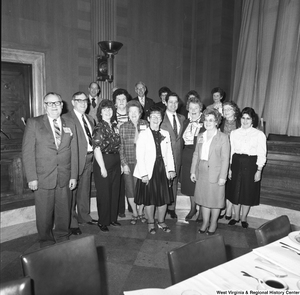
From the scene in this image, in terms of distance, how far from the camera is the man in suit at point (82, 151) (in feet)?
11.8

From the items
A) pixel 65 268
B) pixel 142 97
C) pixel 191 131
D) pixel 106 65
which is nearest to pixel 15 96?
pixel 106 65

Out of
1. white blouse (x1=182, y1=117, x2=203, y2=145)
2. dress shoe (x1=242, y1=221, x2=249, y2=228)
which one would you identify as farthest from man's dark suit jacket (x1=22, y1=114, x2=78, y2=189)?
dress shoe (x1=242, y1=221, x2=249, y2=228)

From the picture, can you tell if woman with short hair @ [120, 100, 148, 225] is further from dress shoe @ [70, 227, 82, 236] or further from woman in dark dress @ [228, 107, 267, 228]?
woman in dark dress @ [228, 107, 267, 228]

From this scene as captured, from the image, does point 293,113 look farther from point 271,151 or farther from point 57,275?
point 57,275

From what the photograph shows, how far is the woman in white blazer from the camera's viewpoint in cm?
344

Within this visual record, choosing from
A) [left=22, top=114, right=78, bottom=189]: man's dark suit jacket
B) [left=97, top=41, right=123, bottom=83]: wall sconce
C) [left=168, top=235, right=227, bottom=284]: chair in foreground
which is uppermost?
[left=97, top=41, right=123, bottom=83]: wall sconce

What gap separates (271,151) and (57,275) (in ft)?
12.2

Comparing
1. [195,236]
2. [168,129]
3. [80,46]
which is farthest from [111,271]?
[80,46]

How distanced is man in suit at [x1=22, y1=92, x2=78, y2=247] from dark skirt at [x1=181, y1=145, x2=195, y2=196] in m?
1.47

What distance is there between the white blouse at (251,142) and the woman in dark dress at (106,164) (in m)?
1.51

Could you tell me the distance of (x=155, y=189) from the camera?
3543mm

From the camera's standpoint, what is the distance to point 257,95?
6113 millimetres

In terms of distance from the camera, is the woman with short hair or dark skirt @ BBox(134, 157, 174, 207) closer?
dark skirt @ BBox(134, 157, 174, 207)

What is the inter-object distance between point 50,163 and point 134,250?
1312mm
